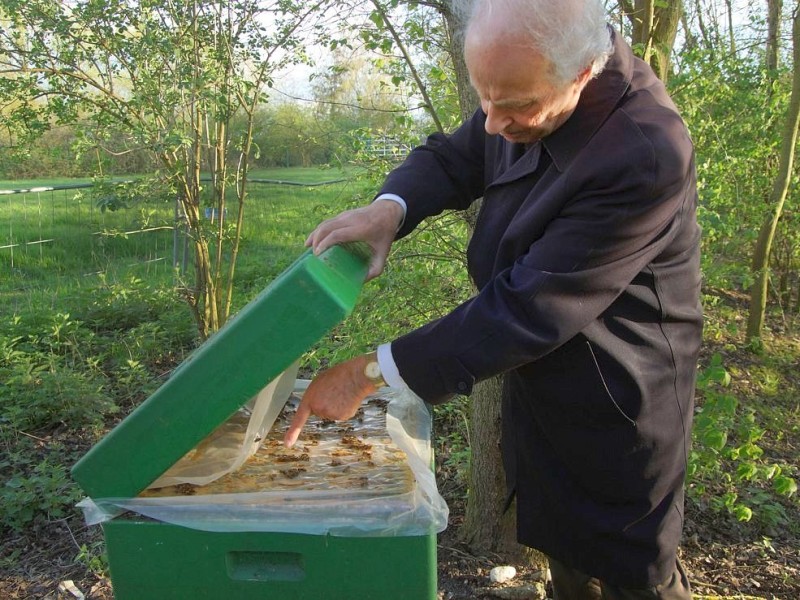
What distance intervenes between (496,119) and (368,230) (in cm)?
45

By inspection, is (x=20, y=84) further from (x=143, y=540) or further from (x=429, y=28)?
(x=143, y=540)

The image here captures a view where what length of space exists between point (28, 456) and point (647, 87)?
3.82m

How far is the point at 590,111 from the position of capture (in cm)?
159

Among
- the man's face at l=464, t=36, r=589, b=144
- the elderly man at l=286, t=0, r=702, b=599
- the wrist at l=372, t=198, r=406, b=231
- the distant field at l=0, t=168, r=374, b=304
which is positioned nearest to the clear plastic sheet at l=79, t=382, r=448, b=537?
the elderly man at l=286, t=0, r=702, b=599

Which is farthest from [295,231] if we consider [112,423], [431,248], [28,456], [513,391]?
[513,391]

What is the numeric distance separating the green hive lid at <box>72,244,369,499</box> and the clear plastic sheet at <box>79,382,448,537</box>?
0.05 metres

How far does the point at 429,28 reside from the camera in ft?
9.93

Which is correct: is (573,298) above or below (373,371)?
above

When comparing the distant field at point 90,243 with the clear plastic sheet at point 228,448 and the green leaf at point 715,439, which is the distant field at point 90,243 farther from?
the clear plastic sheet at point 228,448

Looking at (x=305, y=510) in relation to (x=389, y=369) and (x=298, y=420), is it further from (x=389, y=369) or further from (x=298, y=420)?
(x=389, y=369)

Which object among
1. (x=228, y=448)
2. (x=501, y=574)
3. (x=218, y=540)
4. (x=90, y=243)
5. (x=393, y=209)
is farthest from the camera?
(x=90, y=243)

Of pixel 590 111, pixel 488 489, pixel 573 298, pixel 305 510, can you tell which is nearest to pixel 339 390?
pixel 305 510

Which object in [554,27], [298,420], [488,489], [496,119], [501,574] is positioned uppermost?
[554,27]

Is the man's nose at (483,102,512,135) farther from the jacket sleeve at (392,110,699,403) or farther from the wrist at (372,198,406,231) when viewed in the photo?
the wrist at (372,198,406,231)
